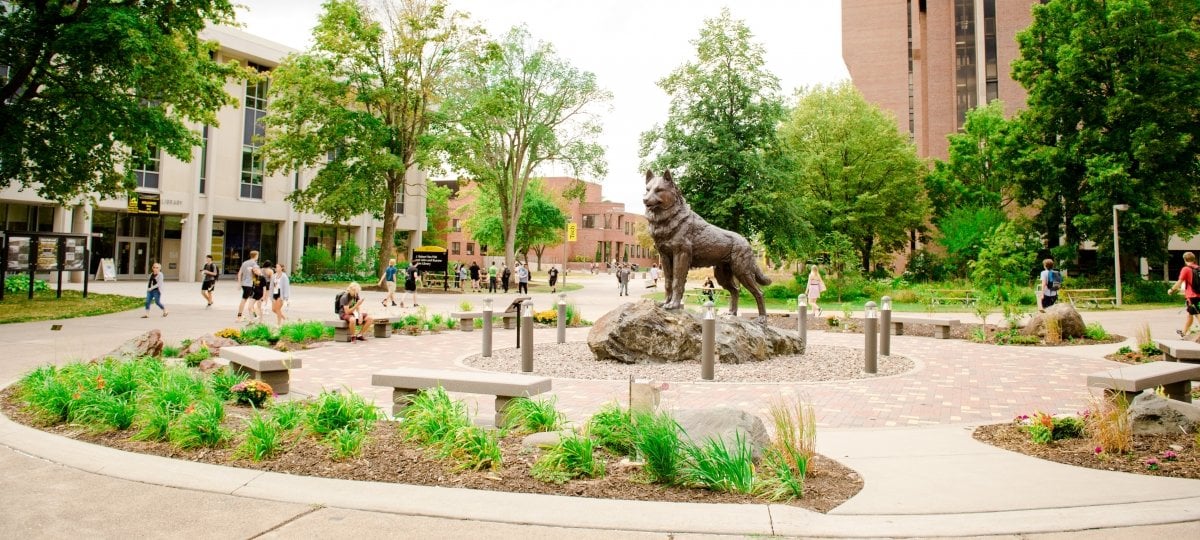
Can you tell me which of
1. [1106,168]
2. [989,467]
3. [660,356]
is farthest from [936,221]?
[989,467]

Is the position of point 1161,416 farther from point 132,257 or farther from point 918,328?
point 132,257

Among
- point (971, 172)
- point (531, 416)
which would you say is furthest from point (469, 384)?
point (971, 172)

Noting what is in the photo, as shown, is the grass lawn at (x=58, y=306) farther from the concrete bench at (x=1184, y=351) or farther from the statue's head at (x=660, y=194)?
the concrete bench at (x=1184, y=351)

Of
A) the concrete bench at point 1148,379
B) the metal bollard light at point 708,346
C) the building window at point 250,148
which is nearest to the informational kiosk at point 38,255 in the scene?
the building window at point 250,148

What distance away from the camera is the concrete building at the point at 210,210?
3675 centimetres

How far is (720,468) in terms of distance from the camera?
4402 millimetres

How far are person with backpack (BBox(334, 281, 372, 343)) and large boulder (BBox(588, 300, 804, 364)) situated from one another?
5.56 m

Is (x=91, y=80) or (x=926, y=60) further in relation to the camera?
(x=926, y=60)

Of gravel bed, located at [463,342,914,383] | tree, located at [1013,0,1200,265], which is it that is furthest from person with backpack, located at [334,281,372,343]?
tree, located at [1013,0,1200,265]

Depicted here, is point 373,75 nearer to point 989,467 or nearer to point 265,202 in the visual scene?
point 265,202

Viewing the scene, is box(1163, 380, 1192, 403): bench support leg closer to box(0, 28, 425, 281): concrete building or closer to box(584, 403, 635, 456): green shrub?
box(584, 403, 635, 456): green shrub

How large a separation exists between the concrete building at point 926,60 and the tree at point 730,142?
2828 cm

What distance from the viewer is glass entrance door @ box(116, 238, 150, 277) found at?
129 feet

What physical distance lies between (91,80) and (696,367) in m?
18.4
